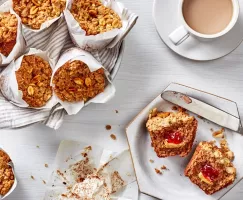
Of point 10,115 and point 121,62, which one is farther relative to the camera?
point 121,62

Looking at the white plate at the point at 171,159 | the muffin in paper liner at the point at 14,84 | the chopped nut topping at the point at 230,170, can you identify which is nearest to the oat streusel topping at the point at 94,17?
the muffin in paper liner at the point at 14,84

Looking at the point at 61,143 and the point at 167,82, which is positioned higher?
the point at 167,82

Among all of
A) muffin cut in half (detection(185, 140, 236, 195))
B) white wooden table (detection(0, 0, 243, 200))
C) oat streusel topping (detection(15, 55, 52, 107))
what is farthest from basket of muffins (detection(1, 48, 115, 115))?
muffin cut in half (detection(185, 140, 236, 195))

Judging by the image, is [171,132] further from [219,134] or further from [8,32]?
[8,32]

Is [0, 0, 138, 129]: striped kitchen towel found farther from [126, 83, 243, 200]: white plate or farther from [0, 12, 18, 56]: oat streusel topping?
[126, 83, 243, 200]: white plate

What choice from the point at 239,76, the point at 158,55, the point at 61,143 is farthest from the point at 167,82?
the point at 61,143

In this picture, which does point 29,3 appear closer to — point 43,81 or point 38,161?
point 43,81
